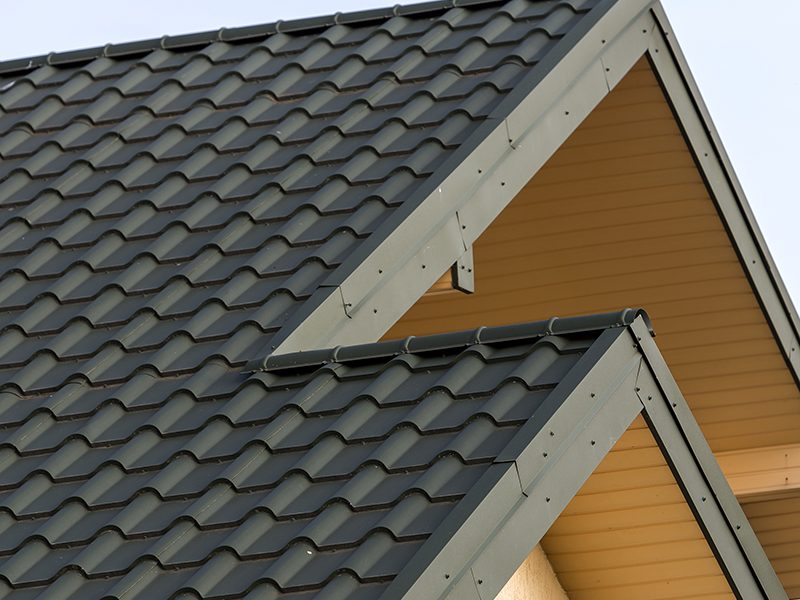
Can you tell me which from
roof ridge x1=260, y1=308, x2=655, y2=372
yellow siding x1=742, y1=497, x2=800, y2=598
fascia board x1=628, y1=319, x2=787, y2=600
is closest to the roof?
roof ridge x1=260, y1=308, x2=655, y2=372

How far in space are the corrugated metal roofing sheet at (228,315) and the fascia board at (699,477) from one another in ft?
0.88

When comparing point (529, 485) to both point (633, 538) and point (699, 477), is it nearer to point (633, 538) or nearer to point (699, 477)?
point (699, 477)

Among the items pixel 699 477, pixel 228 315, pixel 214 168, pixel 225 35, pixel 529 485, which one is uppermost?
pixel 225 35

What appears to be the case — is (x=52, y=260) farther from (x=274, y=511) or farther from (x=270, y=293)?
(x=274, y=511)

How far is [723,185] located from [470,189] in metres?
2.00

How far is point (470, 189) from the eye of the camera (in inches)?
265

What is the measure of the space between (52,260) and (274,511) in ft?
7.58

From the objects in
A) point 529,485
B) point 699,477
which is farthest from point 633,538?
point 529,485

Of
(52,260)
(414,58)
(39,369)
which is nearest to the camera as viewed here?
(39,369)

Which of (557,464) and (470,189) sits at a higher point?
(470,189)

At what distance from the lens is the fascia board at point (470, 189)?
614cm

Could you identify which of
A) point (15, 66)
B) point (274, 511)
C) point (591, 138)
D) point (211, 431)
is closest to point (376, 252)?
point (211, 431)

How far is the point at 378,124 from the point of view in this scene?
7.29 meters

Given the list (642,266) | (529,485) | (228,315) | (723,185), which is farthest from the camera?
(642,266)
